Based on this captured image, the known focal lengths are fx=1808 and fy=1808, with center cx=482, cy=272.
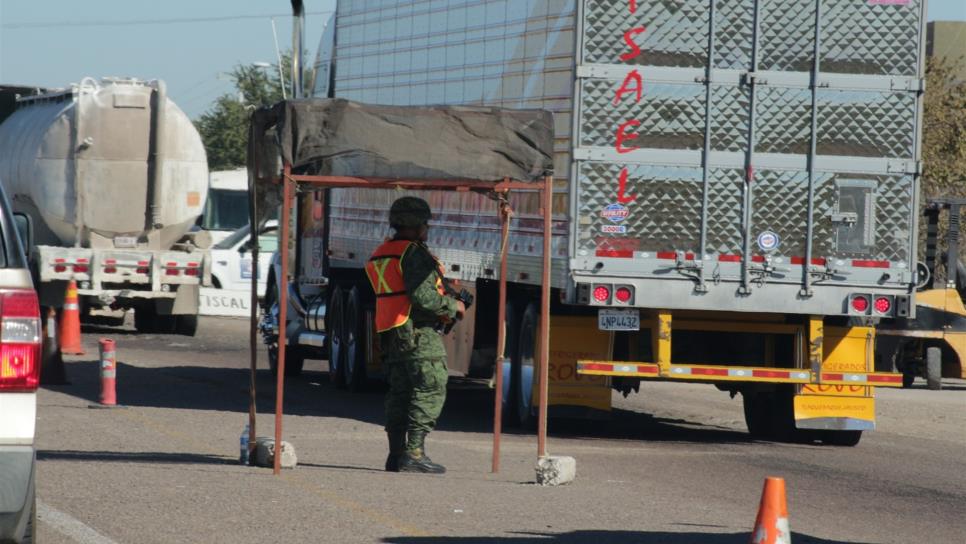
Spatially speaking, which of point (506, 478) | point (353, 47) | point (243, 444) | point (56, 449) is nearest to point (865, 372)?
point (506, 478)

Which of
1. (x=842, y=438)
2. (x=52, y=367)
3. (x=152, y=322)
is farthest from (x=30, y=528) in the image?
(x=152, y=322)

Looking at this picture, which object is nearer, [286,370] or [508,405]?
[508,405]

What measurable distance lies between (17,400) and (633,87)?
8452 mm

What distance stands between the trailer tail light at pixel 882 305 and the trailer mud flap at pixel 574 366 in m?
2.19

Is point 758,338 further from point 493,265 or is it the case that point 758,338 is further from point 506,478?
point 506,478

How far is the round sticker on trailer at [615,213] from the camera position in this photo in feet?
47.0

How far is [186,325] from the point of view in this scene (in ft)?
91.8

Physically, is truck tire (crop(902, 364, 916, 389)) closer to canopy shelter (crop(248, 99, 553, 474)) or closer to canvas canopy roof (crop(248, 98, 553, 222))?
canopy shelter (crop(248, 99, 553, 474))

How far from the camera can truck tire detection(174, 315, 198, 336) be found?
2784cm

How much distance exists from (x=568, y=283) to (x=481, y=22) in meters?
3.30

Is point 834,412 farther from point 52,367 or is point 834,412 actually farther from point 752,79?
point 52,367

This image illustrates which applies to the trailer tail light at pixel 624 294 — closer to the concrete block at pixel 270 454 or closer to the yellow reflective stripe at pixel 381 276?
the yellow reflective stripe at pixel 381 276

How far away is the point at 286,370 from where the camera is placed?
2194 centimetres

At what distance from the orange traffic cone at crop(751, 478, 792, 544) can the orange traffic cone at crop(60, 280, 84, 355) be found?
1668 cm
